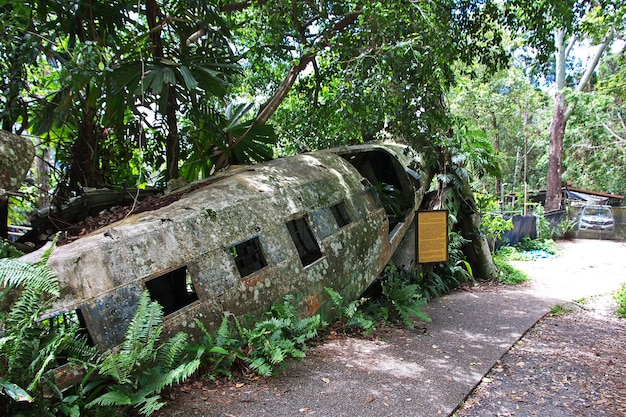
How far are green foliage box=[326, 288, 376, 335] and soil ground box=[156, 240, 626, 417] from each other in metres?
0.28

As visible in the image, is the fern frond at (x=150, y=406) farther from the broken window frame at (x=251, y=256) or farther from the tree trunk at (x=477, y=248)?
the tree trunk at (x=477, y=248)

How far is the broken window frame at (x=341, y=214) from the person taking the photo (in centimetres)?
712

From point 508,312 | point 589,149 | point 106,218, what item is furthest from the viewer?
point 589,149

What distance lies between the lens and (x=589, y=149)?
2838cm

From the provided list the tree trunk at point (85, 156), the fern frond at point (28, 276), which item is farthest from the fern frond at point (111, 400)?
the tree trunk at point (85, 156)

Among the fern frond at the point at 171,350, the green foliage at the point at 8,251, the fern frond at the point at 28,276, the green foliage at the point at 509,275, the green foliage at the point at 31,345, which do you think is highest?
the green foliage at the point at 8,251

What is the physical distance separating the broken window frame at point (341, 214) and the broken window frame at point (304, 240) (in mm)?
529

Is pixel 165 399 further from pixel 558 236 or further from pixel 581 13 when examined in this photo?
pixel 558 236

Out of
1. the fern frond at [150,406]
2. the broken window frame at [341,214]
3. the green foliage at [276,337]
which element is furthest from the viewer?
the broken window frame at [341,214]

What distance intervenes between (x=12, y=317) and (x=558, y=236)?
81.7 feet

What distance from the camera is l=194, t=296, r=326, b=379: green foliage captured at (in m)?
4.71

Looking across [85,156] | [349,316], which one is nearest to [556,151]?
[349,316]

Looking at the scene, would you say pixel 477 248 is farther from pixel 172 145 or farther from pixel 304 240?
pixel 172 145

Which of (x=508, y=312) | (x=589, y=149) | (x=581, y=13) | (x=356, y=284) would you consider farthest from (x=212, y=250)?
(x=589, y=149)
